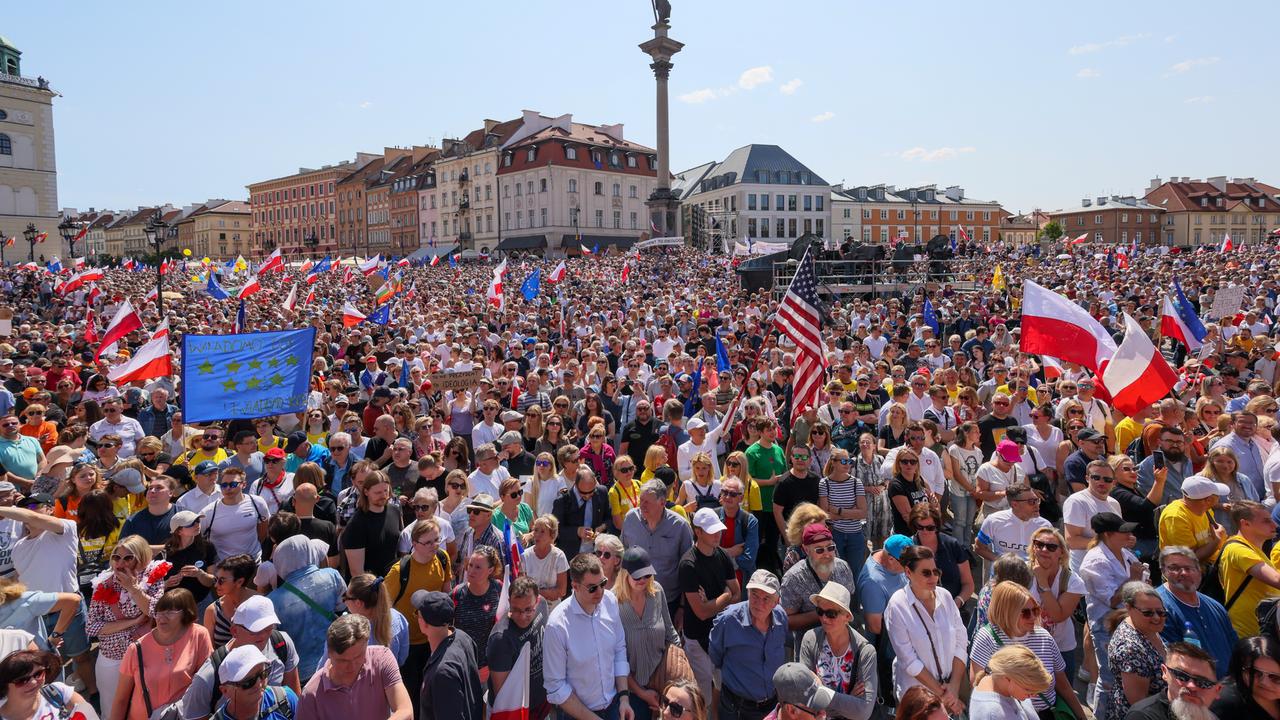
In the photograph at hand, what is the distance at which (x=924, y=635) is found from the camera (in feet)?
14.1

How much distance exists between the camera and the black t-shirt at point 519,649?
4195 mm

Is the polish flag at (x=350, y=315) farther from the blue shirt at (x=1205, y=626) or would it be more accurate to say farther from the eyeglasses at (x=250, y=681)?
the blue shirt at (x=1205, y=626)

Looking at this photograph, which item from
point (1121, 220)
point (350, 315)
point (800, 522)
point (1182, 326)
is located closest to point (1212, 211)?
point (1121, 220)

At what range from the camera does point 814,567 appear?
477 centimetres

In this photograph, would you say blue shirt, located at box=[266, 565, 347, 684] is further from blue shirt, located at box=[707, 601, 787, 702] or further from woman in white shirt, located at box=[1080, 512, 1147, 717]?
woman in white shirt, located at box=[1080, 512, 1147, 717]

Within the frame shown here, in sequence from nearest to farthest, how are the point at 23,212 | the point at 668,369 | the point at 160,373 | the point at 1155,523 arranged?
the point at 1155,523, the point at 160,373, the point at 668,369, the point at 23,212

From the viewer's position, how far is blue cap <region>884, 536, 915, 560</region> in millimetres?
4609

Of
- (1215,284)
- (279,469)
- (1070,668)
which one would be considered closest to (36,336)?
(279,469)

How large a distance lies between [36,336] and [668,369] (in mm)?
12160

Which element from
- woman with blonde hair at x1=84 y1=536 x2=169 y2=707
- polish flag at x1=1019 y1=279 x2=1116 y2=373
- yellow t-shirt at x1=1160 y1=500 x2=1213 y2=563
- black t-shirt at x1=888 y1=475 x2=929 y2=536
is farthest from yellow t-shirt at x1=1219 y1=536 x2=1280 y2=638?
woman with blonde hair at x1=84 y1=536 x2=169 y2=707

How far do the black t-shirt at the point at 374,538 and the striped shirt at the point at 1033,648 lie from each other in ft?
12.7

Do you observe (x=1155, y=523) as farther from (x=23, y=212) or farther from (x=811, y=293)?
(x=23, y=212)

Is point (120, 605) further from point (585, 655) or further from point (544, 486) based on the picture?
point (544, 486)

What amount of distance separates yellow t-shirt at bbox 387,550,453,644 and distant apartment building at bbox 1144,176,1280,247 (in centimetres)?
10789
